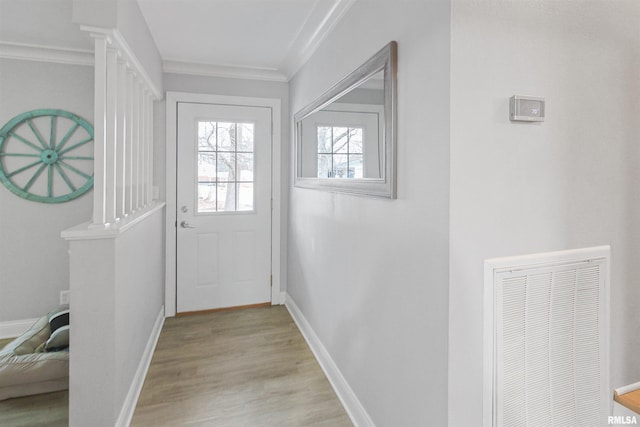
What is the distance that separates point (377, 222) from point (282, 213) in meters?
2.02

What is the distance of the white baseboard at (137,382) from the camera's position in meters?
1.80

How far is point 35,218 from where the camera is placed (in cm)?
292

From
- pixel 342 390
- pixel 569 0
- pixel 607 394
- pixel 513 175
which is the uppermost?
pixel 569 0

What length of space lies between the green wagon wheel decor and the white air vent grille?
328cm

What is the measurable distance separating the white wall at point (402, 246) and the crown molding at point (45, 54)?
218 centimetres

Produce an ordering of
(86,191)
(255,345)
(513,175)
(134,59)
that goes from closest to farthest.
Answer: (513,175), (134,59), (255,345), (86,191)

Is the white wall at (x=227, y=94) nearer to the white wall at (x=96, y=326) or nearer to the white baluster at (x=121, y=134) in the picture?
the white baluster at (x=121, y=134)

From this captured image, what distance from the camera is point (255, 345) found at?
2734 millimetres

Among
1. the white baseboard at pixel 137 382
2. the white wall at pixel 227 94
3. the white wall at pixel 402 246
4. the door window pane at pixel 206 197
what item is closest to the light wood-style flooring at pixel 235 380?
the white baseboard at pixel 137 382

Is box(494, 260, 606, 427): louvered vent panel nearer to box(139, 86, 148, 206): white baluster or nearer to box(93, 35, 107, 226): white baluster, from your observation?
box(93, 35, 107, 226): white baluster

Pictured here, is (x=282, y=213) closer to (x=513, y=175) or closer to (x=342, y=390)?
(x=342, y=390)

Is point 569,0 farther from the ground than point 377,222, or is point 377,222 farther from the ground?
point 569,0

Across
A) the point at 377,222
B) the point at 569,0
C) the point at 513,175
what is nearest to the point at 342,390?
the point at 377,222

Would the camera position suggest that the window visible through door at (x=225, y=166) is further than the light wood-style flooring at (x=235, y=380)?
Yes
